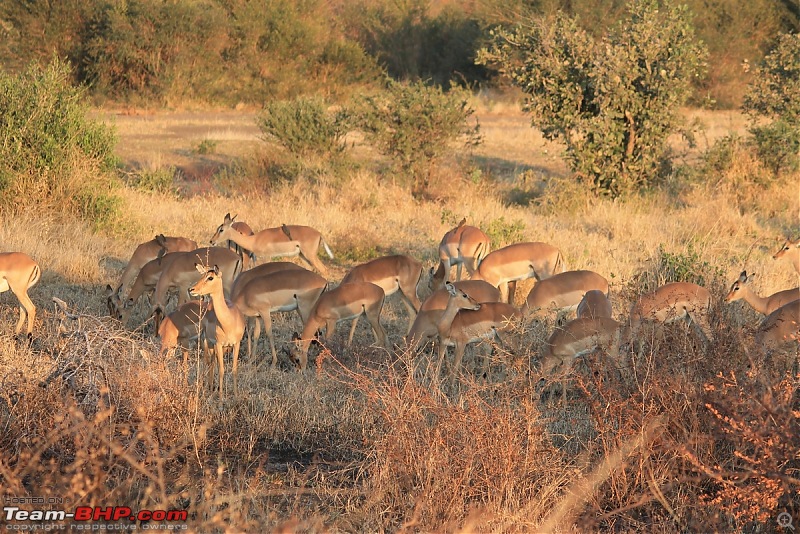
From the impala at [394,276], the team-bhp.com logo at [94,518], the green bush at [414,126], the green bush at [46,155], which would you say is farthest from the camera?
the green bush at [414,126]

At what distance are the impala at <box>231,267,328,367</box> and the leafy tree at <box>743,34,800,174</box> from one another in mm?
8495

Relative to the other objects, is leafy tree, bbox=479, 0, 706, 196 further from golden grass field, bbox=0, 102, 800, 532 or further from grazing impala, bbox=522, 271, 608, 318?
golden grass field, bbox=0, 102, 800, 532

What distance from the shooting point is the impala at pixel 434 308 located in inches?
295

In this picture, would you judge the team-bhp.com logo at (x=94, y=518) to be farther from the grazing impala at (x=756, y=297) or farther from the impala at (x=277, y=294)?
the grazing impala at (x=756, y=297)

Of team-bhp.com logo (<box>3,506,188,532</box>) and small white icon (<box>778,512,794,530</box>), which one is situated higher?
small white icon (<box>778,512,794,530</box>)

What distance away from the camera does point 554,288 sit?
7918 mm

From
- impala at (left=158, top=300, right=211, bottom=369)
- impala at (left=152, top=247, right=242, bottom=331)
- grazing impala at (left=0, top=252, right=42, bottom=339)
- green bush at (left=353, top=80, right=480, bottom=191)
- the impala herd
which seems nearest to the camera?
the impala herd

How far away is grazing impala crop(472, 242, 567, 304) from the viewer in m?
8.78

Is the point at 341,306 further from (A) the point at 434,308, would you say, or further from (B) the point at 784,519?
(B) the point at 784,519

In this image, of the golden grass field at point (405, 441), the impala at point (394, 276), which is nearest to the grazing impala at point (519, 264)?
the impala at point (394, 276)

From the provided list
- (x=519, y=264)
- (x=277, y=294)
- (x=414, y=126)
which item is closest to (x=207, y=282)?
(x=277, y=294)

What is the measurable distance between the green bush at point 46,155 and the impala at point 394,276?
13.6 ft

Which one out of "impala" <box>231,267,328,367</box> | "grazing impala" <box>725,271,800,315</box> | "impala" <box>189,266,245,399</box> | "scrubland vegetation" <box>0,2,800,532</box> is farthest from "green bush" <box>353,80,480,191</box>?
"impala" <box>189,266,245,399</box>

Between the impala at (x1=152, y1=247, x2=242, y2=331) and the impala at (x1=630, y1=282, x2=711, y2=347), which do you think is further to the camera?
the impala at (x1=152, y1=247, x2=242, y2=331)
